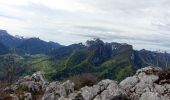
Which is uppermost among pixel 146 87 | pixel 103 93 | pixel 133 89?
pixel 146 87

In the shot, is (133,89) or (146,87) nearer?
(146,87)

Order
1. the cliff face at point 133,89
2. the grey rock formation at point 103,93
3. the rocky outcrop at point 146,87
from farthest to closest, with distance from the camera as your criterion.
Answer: the grey rock formation at point 103,93, the cliff face at point 133,89, the rocky outcrop at point 146,87

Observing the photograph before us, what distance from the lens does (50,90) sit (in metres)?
82.8

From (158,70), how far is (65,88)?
22.9 metres

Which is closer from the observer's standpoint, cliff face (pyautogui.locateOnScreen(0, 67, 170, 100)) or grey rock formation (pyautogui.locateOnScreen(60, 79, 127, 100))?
cliff face (pyautogui.locateOnScreen(0, 67, 170, 100))

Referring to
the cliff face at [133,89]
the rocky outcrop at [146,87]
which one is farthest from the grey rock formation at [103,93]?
the rocky outcrop at [146,87]

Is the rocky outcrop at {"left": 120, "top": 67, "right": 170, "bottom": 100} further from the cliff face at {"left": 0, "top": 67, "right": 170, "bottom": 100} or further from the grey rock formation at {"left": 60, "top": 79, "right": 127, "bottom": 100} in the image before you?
the grey rock formation at {"left": 60, "top": 79, "right": 127, "bottom": 100}

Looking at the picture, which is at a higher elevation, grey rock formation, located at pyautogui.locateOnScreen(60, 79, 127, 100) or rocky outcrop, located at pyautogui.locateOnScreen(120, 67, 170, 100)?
rocky outcrop, located at pyautogui.locateOnScreen(120, 67, 170, 100)

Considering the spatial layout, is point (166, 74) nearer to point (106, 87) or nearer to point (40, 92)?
point (106, 87)

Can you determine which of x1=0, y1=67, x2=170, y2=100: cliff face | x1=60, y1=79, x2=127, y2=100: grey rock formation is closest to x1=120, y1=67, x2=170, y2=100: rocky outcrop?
x1=0, y1=67, x2=170, y2=100: cliff face

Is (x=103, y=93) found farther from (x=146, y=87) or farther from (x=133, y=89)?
(x=146, y=87)

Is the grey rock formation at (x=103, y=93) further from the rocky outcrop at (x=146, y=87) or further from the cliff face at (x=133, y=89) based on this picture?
the rocky outcrop at (x=146, y=87)

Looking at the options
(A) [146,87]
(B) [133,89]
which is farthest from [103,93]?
(A) [146,87]

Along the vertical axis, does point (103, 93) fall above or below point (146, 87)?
below
